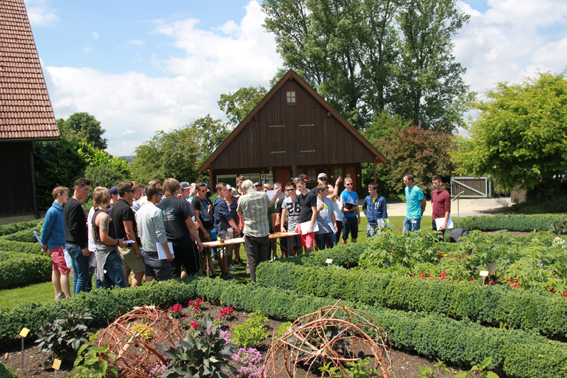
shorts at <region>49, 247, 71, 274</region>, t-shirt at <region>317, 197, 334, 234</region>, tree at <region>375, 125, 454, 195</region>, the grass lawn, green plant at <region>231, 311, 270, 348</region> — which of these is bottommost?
the grass lawn

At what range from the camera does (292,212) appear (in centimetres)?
793

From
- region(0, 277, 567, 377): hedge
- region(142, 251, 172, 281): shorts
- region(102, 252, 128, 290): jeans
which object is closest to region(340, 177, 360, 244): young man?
region(0, 277, 567, 377): hedge

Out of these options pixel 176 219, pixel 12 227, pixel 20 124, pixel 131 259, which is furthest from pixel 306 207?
pixel 20 124

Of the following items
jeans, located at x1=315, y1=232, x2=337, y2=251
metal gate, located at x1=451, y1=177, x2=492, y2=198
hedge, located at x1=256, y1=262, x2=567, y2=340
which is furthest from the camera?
metal gate, located at x1=451, y1=177, x2=492, y2=198

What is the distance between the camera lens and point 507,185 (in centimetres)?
1850

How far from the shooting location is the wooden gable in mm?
22266

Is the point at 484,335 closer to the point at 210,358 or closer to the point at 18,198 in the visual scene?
the point at 210,358

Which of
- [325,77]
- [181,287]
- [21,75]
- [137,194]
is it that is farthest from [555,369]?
[325,77]

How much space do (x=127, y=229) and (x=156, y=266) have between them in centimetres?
76

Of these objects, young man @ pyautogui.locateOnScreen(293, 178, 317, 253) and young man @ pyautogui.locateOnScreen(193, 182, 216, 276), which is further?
young man @ pyautogui.locateOnScreen(293, 178, 317, 253)

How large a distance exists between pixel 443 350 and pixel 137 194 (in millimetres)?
5798

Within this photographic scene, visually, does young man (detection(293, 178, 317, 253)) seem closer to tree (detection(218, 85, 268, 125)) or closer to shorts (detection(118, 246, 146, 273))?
shorts (detection(118, 246, 146, 273))

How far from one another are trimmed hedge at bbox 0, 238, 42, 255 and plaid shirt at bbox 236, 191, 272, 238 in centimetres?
642

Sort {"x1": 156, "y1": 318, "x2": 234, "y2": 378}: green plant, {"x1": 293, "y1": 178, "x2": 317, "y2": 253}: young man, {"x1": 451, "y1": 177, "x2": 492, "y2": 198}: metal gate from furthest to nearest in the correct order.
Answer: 1. {"x1": 451, "y1": 177, "x2": 492, "y2": 198}: metal gate
2. {"x1": 293, "y1": 178, "x2": 317, "y2": 253}: young man
3. {"x1": 156, "y1": 318, "x2": 234, "y2": 378}: green plant
